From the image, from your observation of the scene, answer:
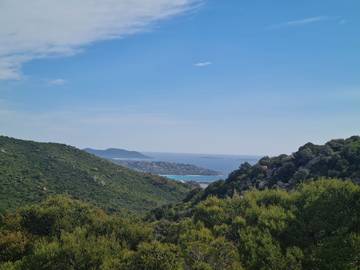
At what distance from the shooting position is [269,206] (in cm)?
3139

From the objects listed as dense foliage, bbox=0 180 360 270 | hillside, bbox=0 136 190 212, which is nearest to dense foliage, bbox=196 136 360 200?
dense foliage, bbox=0 180 360 270

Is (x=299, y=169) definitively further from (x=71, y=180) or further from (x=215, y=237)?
Result: (x=71, y=180)

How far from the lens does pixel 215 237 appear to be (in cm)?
2805

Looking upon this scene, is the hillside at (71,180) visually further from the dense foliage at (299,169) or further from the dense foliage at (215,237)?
the dense foliage at (215,237)

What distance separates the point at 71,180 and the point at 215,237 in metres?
62.7

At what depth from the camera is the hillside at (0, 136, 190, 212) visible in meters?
71.6

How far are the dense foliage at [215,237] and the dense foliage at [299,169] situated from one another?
42.9 ft

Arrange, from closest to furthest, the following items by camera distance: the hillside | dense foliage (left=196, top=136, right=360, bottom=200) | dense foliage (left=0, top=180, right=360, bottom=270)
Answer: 1. dense foliage (left=0, top=180, right=360, bottom=270)
2. dense foliage (left=196, top=136, right=360, bottom=200)
3. the hillside

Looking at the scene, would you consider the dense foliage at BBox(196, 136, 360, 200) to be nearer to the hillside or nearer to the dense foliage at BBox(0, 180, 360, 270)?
the dense foliage at BBox(0, 180, 360, 270)

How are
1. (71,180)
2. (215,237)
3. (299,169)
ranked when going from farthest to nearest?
1. (71,180)
2. (299,169)
3. (215,237)

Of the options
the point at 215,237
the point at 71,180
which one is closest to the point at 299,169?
the point at 215,237

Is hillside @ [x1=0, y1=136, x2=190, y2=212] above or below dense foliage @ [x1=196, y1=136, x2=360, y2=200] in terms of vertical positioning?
below

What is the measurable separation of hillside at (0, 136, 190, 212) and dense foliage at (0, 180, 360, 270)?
28.7 metres

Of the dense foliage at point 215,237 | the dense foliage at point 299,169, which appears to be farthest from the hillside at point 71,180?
the dense foliage at point 215,237
